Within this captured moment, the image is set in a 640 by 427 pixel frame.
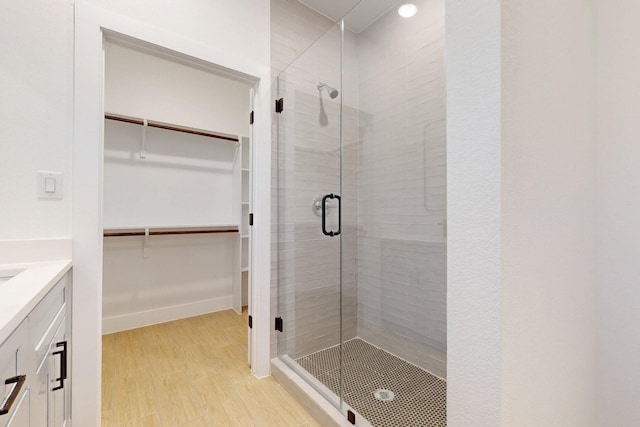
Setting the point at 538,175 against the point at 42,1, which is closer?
the point at 538,175

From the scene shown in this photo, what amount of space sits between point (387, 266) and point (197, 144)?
2335 millimetres

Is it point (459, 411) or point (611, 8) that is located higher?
point (611, 8)

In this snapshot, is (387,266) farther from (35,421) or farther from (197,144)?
(197,144)

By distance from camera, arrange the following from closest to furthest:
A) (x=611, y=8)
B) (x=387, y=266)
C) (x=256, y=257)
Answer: (x=611, y=8) → (x=256, y=257) → (x=387, y=266)

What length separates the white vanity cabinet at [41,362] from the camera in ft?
1.83

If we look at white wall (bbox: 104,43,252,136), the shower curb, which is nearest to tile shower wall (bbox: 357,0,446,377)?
the shower curb

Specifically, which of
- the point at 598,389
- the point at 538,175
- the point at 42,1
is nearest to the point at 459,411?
the point at 538,175

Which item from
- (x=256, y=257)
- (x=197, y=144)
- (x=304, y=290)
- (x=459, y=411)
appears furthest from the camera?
(x=197, y=144)

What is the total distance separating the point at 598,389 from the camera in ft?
3.49

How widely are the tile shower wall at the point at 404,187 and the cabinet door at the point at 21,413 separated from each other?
184cm

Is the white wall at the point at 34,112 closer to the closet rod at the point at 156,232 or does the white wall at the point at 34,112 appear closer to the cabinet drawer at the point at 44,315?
the cabinet drawer at the point at 44,315

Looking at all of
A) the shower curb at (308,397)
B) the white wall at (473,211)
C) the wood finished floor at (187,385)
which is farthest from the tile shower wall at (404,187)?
the white wall at (473,211)

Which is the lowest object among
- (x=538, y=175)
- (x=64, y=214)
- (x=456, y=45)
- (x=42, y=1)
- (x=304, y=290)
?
(x=304, y=290)

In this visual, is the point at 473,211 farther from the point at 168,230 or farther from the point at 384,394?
the point at 168,230
